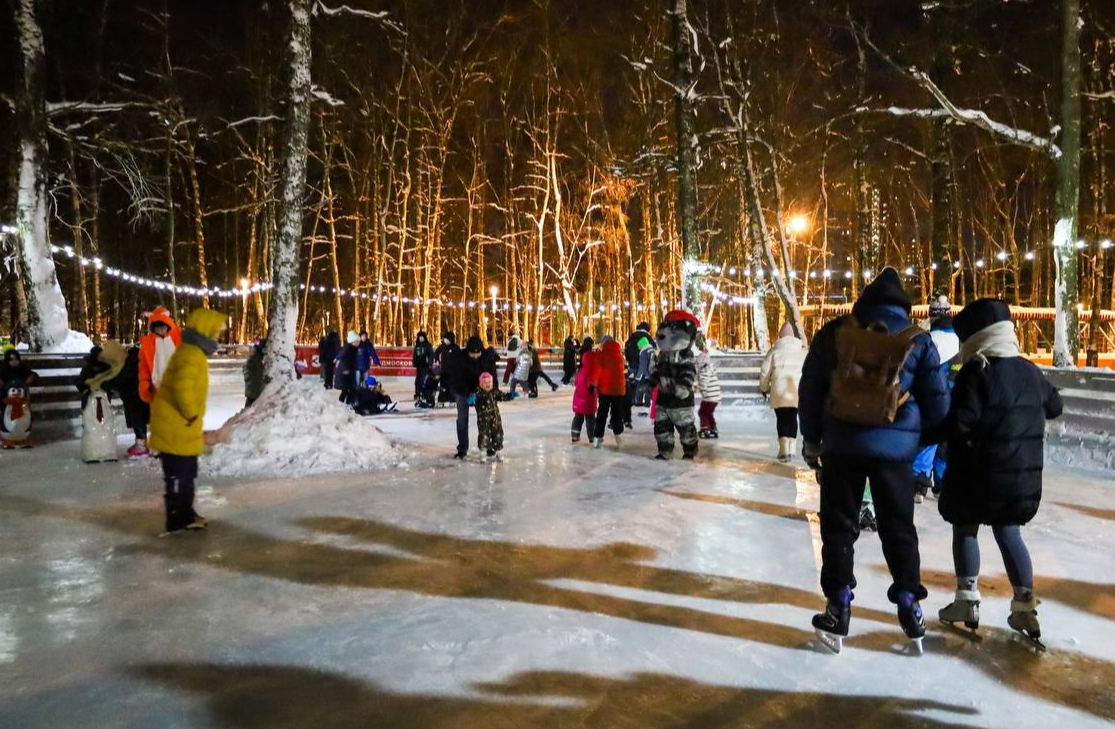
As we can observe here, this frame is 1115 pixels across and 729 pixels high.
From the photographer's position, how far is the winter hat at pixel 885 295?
3578 millimetres

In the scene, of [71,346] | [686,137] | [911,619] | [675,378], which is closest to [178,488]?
[911,619]

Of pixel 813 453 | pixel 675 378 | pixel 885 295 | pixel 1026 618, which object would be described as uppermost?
pixel 885 295

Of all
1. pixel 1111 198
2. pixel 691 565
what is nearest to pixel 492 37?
pixel 1111 198

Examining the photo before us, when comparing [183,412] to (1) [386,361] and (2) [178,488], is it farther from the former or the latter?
(1) [386,361]

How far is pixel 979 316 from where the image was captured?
3.86 metres

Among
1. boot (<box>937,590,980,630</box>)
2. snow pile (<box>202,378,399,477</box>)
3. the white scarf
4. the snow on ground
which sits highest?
the white scarf

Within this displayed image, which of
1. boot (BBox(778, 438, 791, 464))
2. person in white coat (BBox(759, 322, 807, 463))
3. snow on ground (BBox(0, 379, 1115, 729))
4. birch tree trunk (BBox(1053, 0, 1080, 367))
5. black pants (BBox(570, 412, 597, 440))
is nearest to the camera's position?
snow on ground (BBox(0, 379, 1115, 729))

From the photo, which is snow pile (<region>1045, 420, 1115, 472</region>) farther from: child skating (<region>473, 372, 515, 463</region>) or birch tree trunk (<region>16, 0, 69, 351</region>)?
Result: birch tree trunk (<region>16, 0, 69, 351</region>)

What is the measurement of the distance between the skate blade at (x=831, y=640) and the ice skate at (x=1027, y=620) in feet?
3.12

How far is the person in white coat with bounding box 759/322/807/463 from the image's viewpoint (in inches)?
360

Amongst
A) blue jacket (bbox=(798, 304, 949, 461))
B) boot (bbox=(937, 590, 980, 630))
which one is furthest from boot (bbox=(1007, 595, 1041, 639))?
blue jacket (bbox=(798, 304, 949, 461))

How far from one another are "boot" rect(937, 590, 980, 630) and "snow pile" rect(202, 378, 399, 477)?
21.6 ft

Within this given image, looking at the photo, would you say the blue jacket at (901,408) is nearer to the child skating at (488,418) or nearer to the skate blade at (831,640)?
the skate blade at (831,640)

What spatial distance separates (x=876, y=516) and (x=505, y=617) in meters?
2.01
